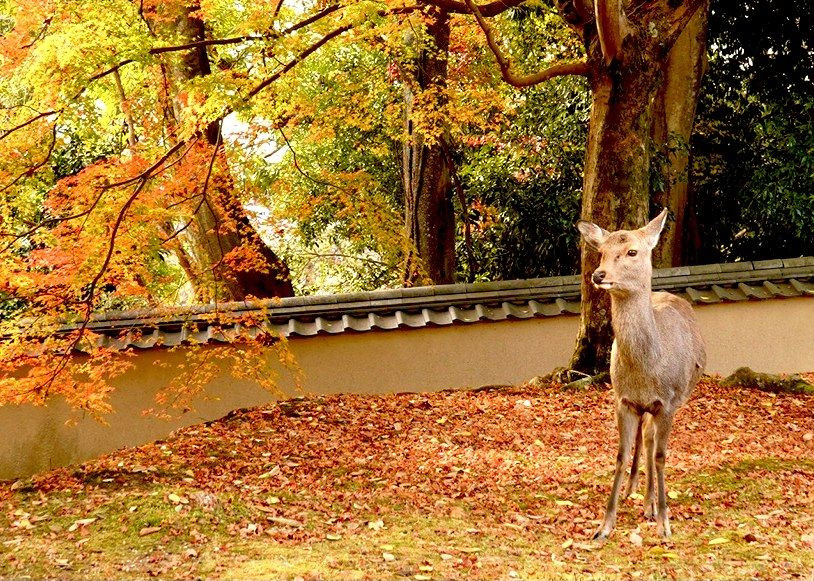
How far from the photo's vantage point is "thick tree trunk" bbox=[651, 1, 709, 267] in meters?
11.8

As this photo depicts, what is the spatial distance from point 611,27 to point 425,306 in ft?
11.1

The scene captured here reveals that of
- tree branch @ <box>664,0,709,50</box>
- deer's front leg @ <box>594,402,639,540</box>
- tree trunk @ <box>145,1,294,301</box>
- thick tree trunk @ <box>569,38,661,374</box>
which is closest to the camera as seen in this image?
deer's front leg @ <box>594,402,639,540</box>

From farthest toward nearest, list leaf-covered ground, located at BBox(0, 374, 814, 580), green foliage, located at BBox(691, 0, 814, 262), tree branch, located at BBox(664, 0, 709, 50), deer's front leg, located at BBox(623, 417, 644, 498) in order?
green foliage, located at BBox(691, 0, 814, 262) → tree branch, located at BBox(664, 0, 709, 50) → deer's front leg, located at BBox(623, 417, 644, 498) → leaf-covered ground, located at BBox(0, 374, 814, 580)

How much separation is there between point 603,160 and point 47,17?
18.3ft

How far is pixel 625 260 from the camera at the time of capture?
5059 millimetres

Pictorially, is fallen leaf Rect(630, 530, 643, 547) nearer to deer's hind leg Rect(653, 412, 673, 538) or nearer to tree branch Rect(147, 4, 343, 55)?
deer's hind leg Rect(653, 412, 673, 538)

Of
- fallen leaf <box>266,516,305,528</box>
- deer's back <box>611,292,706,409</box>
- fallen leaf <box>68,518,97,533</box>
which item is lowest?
fallen leaf <box>266,516,305,528</box>

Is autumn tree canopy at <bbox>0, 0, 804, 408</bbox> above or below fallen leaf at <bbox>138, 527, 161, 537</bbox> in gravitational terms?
above

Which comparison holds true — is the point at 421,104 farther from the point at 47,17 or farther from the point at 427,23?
the point at 47,17

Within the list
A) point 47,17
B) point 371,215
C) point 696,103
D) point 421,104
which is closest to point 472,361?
point 371,215

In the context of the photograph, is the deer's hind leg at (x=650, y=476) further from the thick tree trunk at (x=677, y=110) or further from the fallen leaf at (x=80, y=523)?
the thick tree trunk at (x=677, y=110)

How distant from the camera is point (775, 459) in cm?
737

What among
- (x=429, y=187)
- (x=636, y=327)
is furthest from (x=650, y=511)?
(x=429, y=187)

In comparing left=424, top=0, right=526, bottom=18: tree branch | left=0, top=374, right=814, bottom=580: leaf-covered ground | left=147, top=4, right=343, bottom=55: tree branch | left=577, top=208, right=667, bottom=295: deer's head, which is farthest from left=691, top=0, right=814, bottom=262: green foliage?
left=577, top=208, right=667, bottom=295: deer's head
